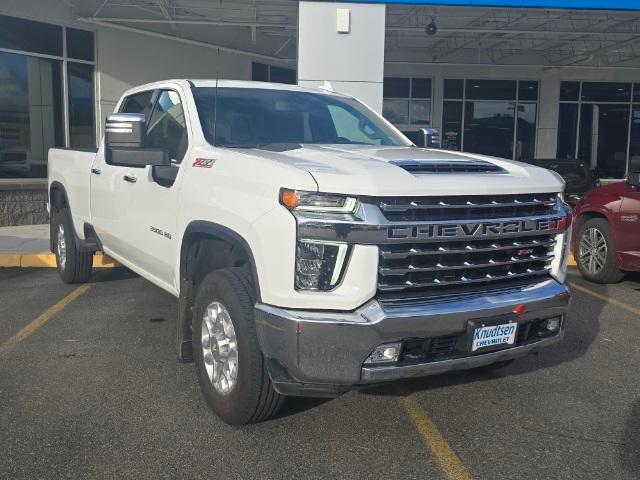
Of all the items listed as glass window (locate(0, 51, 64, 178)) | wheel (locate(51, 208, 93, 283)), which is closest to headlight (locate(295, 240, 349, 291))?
wheel (locate(51, 208, 93, 283))

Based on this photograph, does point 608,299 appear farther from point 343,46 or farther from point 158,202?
point 343,46

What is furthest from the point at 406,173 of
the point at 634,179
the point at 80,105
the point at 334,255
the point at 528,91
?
the point at 528,91

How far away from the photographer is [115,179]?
17.6 feet

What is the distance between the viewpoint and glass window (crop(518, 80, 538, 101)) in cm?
2075

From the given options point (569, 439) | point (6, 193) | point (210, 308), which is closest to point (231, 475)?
point (210, 308)

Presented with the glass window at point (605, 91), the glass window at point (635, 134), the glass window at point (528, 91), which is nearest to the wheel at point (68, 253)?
the glass window at point (528, 91)

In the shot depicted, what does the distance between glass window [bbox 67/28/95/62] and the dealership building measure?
3cm

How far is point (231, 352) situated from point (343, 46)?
795cm

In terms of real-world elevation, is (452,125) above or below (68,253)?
above

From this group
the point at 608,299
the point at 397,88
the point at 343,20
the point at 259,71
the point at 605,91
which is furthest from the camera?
the point at 605,91

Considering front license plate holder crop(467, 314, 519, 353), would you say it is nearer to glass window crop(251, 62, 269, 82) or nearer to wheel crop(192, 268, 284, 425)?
wheel crop(192, 268, 284, 425)

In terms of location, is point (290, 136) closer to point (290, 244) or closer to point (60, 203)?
point (290, 244)

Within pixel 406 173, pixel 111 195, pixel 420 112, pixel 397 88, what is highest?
pixel 397 88

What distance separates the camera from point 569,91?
20.8 meters
